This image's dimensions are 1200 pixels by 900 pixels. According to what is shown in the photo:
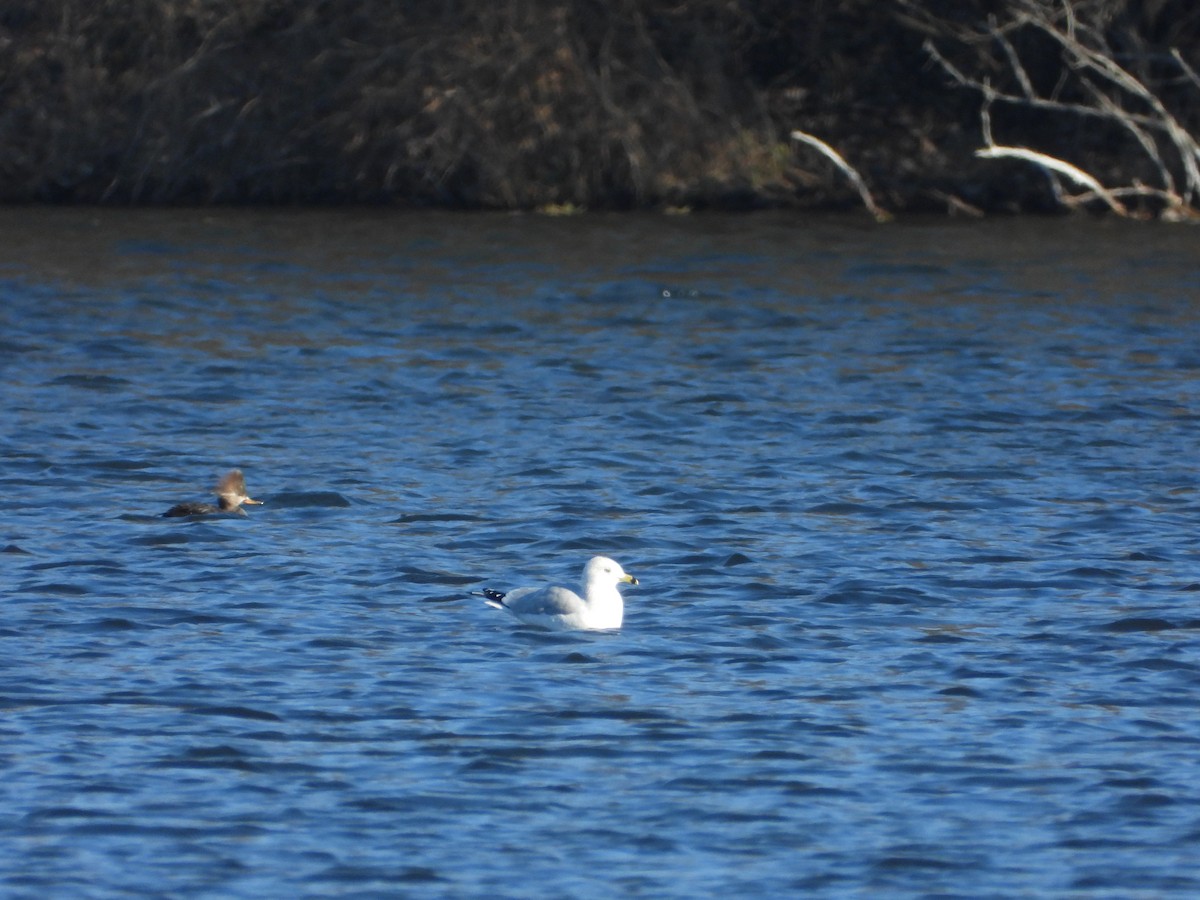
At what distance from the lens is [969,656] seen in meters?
7.80

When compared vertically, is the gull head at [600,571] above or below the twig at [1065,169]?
below

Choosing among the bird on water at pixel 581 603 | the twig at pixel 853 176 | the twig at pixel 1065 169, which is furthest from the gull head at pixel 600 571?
the twig at pixel 853 176

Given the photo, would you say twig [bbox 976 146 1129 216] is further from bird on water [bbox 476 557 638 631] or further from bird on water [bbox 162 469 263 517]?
bird on water [bbox 476 557 638 631]

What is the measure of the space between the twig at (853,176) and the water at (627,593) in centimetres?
→ 319

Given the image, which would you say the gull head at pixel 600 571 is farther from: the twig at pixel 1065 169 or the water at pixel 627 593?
the twig at pixel 1065 169

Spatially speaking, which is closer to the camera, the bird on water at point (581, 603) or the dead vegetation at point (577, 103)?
the bird on water at point (581, 603)

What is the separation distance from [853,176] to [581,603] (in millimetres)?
14186

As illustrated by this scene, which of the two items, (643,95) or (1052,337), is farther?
(643,95)

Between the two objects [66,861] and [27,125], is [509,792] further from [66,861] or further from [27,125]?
[27,125]

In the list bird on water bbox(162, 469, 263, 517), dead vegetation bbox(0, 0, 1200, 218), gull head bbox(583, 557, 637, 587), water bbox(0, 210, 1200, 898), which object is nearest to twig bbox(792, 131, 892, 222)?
dead vegetation bbox(0, 0, 1200, 218)

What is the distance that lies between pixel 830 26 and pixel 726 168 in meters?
2.46

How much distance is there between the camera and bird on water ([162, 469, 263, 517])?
1005cm

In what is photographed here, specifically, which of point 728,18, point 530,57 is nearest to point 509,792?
point 530,57

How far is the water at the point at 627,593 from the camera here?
5.94m
